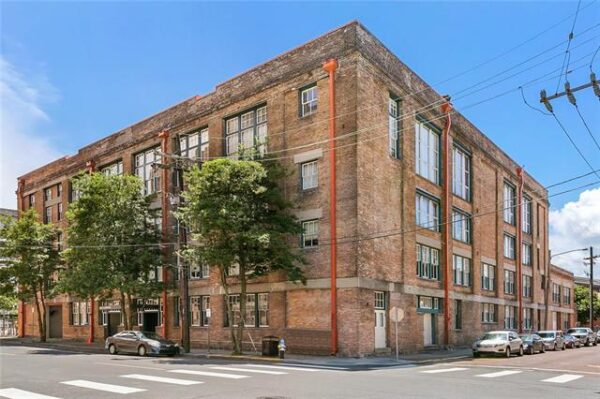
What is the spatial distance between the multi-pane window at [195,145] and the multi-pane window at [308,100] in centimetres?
765

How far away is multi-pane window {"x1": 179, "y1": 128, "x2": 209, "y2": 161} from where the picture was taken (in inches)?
1405

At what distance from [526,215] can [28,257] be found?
134 feet

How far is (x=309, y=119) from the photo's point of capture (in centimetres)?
2956

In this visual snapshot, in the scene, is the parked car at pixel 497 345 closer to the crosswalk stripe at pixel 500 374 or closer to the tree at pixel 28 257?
the crosswalk stripe at pixel 500 374

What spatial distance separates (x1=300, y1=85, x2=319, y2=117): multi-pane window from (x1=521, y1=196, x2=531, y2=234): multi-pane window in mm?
29042

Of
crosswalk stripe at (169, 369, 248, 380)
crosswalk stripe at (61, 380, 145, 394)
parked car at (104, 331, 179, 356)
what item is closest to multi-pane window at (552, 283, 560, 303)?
parked car at (104, 331, 179, 356)

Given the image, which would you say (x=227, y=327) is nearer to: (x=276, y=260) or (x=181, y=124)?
(x=276, y=260)

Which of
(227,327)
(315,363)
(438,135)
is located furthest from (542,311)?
(315,363)

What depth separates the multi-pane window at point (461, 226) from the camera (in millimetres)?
38562

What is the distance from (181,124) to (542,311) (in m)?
38.3

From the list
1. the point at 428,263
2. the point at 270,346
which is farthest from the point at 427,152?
the point at 270,346

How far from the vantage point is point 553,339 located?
3900 centimetres

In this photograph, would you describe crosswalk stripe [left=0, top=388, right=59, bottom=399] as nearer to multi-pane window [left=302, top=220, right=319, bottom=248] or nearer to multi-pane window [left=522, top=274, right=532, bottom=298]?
multi-pane window [left=302, top=220, right=319, bottom=248]

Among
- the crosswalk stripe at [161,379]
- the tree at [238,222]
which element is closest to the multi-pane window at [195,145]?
the tree at [238,222]
